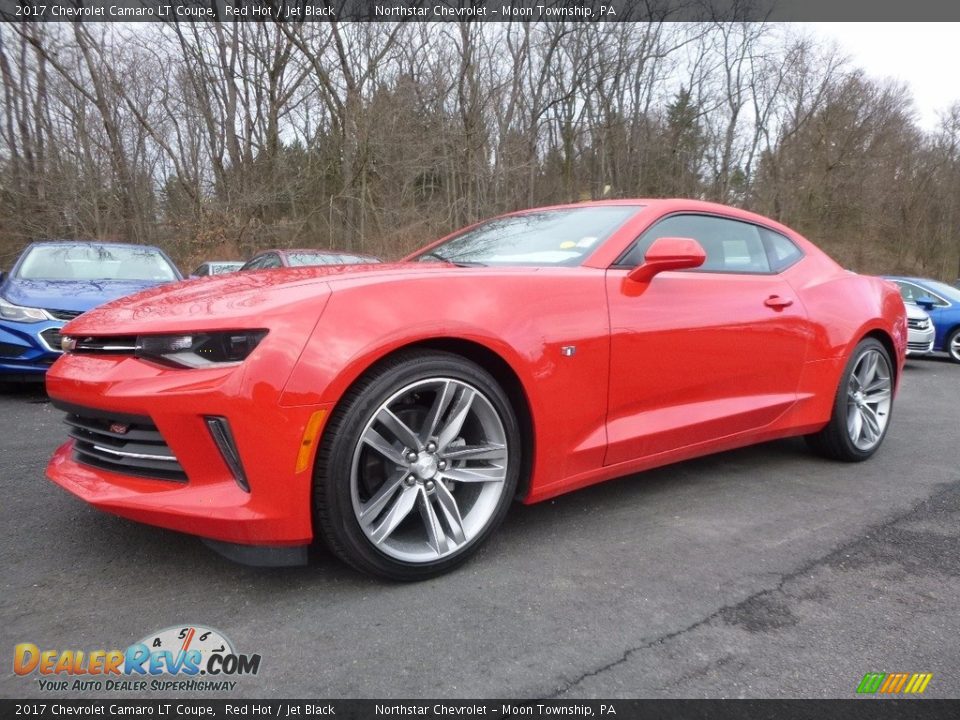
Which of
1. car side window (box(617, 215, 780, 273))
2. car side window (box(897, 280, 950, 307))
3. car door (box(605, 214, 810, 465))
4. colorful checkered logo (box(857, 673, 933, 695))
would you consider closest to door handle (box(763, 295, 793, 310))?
car door (box(605, 214, 810, 465))

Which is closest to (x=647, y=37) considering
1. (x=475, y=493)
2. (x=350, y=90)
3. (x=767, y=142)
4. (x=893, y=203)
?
(x=767, y=142)

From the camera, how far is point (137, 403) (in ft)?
5.84

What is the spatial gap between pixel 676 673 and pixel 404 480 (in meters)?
0.96

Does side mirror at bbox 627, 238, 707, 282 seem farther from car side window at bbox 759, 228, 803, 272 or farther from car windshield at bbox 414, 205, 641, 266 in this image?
car side window at bbox 759, 228, 803, 272

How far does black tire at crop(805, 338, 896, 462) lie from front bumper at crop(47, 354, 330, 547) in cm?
289

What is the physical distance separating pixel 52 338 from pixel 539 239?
12.9ft

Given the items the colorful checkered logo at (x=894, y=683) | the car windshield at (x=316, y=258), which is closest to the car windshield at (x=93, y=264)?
the car windshield at (x=316, y=258)

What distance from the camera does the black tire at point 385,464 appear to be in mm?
1825

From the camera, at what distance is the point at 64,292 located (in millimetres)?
4973

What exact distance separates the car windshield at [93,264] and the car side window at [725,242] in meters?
4.98

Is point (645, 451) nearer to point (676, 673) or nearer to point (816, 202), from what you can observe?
point (676, 673)

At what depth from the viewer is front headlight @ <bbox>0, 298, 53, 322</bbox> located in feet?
15.2

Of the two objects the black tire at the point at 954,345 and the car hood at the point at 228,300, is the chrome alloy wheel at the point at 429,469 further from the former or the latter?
the black tire at the point at 954,345
